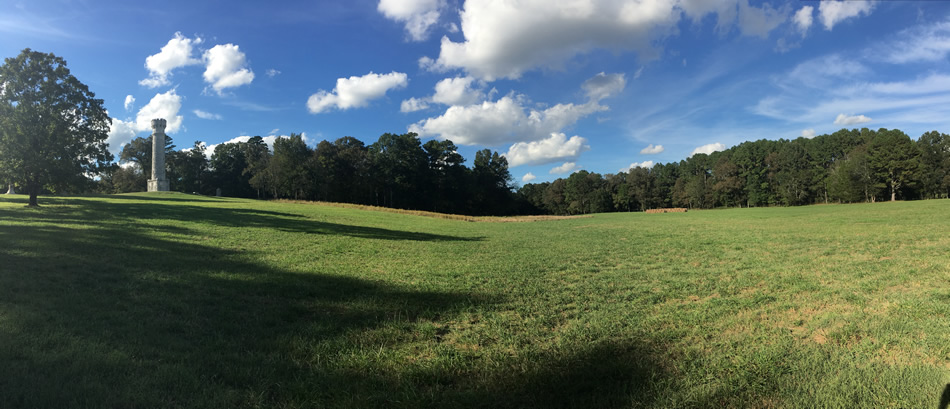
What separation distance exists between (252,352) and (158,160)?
66911 mm

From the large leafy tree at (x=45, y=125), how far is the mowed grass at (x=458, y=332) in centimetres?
1357

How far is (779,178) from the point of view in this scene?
280ft

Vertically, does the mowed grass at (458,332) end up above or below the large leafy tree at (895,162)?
below

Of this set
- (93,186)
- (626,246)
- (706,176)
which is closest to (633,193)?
(706,176)

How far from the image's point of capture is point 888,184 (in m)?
66.0

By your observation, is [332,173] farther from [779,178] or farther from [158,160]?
[779,178]

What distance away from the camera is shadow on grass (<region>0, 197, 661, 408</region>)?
3.46 metres

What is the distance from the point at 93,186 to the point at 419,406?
1151 inches

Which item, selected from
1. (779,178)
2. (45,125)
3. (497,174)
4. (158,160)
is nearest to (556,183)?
(497,174)

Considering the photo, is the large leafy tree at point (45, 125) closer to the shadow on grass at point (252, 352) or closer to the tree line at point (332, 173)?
the shadow on grass at point (252, 352)

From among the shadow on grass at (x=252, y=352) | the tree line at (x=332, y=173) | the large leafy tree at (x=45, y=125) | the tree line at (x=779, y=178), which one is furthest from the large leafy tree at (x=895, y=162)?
the large leafy tree at (x=45, y=125)

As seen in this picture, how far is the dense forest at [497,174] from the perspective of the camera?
6756cm

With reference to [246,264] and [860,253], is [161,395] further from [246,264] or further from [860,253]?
[860,253]

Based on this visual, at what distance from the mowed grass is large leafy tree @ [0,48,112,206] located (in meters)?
13.6
